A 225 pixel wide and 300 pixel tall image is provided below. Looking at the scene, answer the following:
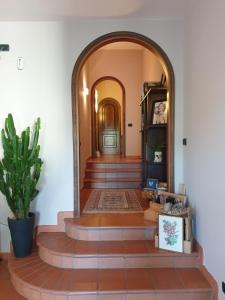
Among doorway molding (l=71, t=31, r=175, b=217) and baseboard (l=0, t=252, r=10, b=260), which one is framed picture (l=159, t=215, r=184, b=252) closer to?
doorway molding (l=71, t=31, r=175, b=217)

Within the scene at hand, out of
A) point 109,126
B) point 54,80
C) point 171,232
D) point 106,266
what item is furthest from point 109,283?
point 109,126

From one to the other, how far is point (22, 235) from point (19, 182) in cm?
56

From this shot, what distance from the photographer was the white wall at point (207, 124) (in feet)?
6.56

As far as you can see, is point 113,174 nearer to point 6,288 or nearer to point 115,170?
point 115,170

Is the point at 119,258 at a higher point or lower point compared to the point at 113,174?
lower

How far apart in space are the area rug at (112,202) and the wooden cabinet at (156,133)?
52cm

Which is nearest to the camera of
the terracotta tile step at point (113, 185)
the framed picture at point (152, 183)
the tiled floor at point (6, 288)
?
the tiled floor at point (6, 288)

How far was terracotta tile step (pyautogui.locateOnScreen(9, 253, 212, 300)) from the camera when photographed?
7.13 ft

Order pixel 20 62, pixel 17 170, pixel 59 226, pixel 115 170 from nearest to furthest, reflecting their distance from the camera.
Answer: pixel 17 170
pixel 20 62
pixel 59 226
pixel 115 170

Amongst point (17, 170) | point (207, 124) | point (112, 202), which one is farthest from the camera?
point (112, 202)

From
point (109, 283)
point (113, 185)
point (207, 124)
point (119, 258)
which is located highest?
point (207, 124)

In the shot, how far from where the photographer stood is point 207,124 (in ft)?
7.40

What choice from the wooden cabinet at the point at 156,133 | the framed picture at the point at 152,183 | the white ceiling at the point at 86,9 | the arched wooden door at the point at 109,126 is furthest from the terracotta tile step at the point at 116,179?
the arched wooden door at the point at 109,126

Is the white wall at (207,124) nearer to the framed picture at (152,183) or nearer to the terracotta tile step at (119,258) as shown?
the terracotta tile step at (119,258)
